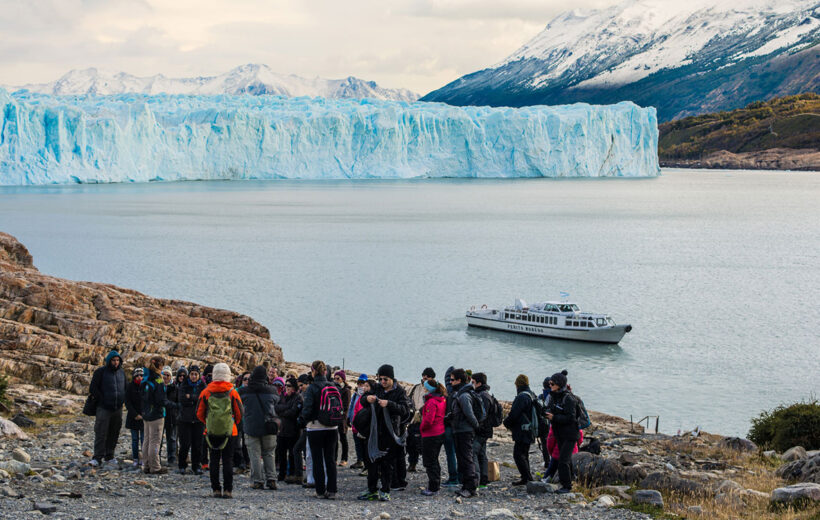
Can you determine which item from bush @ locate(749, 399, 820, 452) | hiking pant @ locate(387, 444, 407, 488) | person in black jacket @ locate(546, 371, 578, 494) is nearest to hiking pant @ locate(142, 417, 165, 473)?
hiking pant @ locate(387, 444, 407, 488)

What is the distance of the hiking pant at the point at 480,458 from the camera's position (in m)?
7.74

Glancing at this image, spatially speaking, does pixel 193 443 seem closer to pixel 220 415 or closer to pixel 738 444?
pixel 220 415

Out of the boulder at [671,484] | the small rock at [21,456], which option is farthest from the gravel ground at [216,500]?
the boulder at [671,484]

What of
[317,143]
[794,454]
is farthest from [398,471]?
[317,143]

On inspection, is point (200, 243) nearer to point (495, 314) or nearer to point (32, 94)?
point (495, 314)

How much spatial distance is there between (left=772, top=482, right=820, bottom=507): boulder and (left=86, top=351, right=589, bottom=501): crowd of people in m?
1.70

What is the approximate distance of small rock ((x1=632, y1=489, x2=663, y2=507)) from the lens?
23.6 ft

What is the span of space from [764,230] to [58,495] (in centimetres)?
5249

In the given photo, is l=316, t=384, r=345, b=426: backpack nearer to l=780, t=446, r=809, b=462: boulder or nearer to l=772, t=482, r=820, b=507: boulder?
l=772, t=482, r=820, b=507: boulder

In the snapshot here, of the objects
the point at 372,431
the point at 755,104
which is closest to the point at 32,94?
the point at 372,431

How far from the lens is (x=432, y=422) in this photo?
731 centimetres

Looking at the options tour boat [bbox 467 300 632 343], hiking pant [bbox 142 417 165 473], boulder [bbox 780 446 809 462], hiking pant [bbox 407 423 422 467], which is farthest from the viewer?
tour boat [bbox 467 300 632 343]

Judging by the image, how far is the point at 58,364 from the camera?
38.9ft

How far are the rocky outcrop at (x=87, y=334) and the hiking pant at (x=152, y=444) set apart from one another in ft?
13.0
